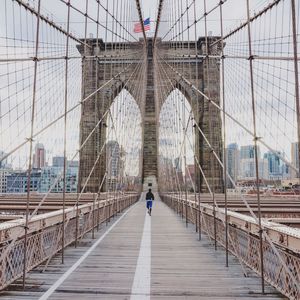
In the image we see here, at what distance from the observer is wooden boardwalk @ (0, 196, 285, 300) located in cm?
331

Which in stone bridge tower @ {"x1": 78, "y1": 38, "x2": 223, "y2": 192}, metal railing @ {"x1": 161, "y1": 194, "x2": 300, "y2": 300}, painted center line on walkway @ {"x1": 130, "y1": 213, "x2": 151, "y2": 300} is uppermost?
stone bridge tower @ {"x1": 78, "y1": 38, "x2": 223, "y2": 192}

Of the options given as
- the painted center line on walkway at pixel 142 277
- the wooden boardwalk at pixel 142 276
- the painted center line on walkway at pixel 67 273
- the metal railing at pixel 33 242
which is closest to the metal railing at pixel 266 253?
the wooden boardwalk at pixel 142 276

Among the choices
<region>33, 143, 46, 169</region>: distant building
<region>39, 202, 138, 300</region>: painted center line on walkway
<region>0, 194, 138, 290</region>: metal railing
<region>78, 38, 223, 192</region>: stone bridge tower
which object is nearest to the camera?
<region>39, 202, 138, 300</region>: painted center line on walkway

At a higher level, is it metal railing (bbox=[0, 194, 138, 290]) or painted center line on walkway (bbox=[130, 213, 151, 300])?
metal railing (bbox=[0, 194, 138, 290])

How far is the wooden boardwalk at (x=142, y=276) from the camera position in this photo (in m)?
3.31

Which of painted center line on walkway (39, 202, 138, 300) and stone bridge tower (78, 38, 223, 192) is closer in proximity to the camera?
painted center line on walkway (39, 202, 138, 300)

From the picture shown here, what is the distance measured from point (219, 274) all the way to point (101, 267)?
1.25 meters

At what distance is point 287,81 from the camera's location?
12.1 meters

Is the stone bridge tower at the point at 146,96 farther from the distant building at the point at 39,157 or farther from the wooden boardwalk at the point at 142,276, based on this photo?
the wooden boardwalk at the point at 142,276

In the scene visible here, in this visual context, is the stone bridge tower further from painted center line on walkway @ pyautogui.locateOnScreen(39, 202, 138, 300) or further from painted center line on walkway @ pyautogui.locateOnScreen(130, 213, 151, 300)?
painted center line on walkway @ pyautogui.locateOnScreen(130, 213, 151, 300)

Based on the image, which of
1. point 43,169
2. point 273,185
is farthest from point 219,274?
point 273,185

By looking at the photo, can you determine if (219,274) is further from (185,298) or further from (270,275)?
(185,298)

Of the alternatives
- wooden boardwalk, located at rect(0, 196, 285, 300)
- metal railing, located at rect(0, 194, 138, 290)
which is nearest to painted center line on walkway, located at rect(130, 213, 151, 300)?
wooden boardwalk, located at rect(0, 196, 285, 300)

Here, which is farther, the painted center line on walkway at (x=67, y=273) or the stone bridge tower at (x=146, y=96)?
the stone bridge tower at (x=146, y=96)
